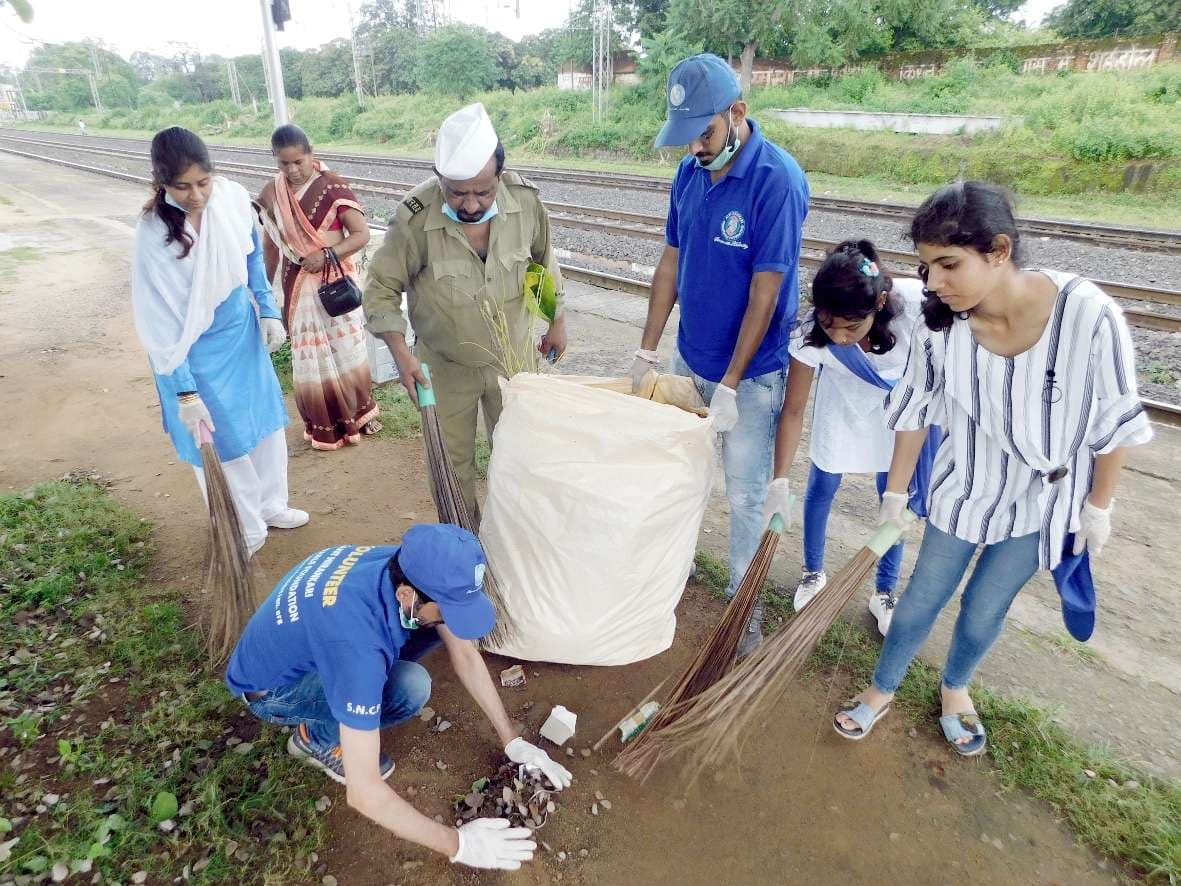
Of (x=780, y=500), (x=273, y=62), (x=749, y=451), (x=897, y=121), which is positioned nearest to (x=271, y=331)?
(x=749, y=451)

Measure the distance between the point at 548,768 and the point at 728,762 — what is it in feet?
1.69

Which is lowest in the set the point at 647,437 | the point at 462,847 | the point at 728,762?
the point at 728,762

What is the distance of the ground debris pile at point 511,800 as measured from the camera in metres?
1.83

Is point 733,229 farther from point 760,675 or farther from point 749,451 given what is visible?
point 760,675

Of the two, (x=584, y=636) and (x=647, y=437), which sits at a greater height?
(x=647, y=437)

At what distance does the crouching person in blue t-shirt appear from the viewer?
57.4 inches

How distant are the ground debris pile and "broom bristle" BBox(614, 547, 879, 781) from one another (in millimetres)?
319

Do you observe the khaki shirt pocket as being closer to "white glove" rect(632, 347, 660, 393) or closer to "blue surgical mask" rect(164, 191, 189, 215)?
"white glove" rect(632, 347, 660, 393)

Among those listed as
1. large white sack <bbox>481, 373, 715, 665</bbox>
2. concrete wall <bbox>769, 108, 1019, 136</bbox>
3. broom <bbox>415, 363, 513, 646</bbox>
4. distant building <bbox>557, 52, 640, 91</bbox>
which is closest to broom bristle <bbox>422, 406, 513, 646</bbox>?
broom <bbox>415, 363, 513, 646</bbox>

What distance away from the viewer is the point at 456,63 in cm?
2931

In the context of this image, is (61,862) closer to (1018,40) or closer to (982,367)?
(982,367)

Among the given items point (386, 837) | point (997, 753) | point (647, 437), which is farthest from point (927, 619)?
point (386, 837)

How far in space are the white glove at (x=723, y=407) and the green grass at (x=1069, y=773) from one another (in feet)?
2.80

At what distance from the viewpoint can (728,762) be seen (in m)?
2.00
